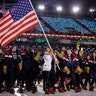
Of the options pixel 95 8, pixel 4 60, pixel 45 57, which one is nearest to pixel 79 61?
pixel 45 57

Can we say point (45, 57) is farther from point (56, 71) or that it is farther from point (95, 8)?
point (95, 8)

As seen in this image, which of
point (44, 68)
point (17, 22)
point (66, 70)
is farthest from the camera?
point (66, 70)

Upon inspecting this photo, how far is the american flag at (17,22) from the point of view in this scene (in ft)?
29.6

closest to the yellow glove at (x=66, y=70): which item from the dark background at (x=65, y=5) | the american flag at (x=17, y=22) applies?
the american flag at (x=17, y=22)

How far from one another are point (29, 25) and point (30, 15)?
1.31 feet

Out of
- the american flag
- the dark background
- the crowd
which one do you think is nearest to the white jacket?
the crowd

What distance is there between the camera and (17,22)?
30.0 feet

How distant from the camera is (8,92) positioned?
1035 cm

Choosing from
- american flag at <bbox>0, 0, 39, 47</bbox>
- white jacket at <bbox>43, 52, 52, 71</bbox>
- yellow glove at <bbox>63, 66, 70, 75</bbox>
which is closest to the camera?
american flag at <bbox>0, 0, 39, 47</bbox>

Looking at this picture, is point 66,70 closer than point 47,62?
No

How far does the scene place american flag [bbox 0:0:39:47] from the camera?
355 inches

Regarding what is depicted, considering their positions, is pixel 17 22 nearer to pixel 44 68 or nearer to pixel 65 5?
pixel 44 68

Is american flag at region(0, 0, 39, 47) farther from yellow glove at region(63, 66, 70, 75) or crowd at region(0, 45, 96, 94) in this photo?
yellow glove at region(63, 66, 70, 75)

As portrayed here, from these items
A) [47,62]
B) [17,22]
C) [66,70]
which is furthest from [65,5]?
[17,22]
